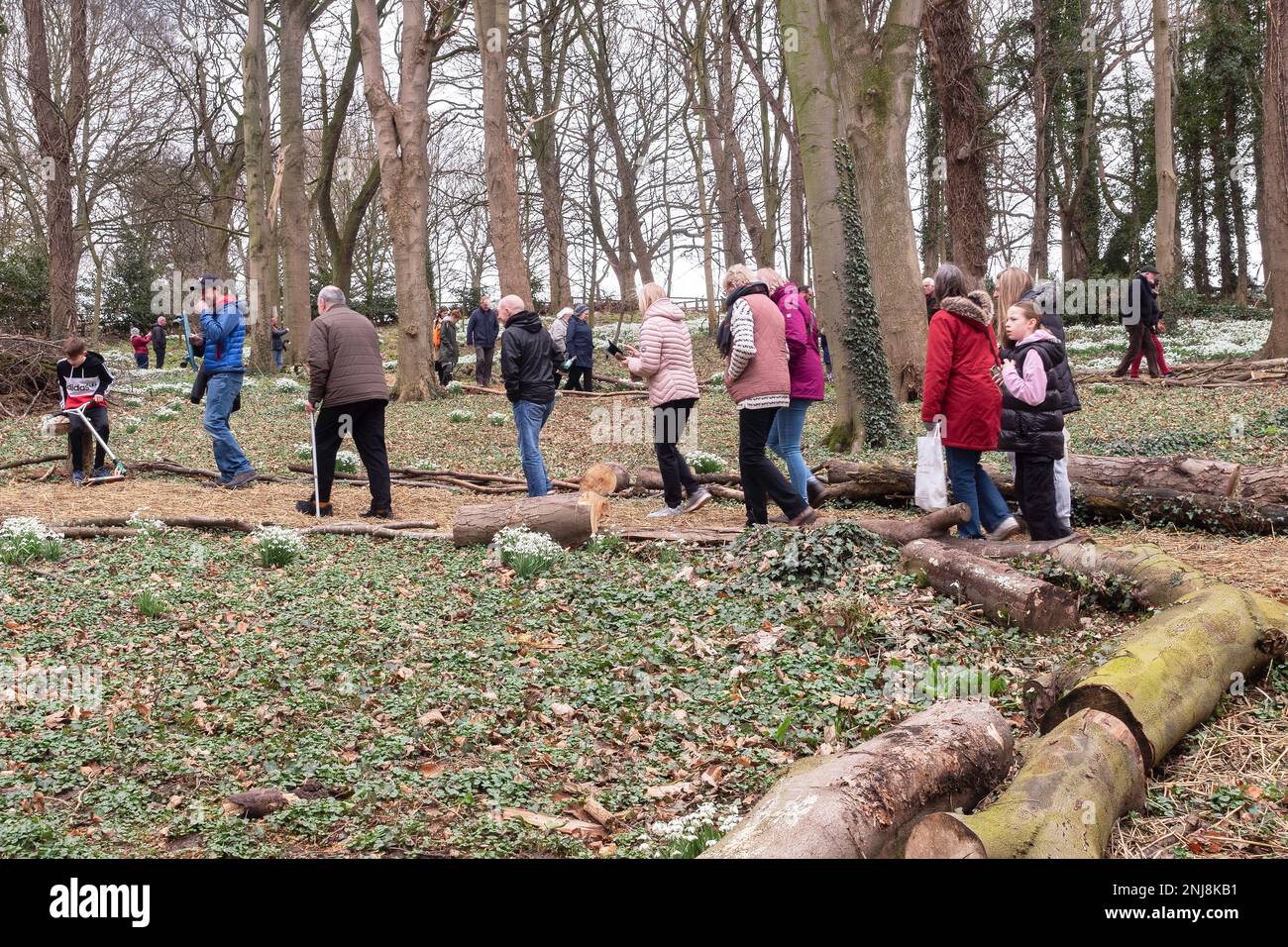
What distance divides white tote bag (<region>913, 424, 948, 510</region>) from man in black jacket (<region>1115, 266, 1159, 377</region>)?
1230 cm

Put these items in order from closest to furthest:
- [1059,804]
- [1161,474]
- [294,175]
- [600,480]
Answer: [1059,804], [1161,474], [600,480], [294,175]

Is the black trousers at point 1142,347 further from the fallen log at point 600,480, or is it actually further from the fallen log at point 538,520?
the fallen log at point 538,520

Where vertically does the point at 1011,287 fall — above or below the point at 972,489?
above

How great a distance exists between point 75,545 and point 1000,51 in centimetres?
3479

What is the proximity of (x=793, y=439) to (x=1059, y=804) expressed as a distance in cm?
566

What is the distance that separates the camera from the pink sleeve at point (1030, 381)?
22.1 feet

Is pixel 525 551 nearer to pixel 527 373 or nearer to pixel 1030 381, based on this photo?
pixel 527 373

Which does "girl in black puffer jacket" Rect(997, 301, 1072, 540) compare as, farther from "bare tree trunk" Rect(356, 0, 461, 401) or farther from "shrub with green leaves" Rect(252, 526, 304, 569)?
"bare tree trunk" Rect(356, 0, 461, 401)

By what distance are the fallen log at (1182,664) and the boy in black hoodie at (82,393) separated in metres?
11.2

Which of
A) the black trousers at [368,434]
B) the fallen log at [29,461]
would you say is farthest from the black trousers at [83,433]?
the black trousers at [368,434]

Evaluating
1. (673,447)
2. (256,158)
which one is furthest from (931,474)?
(256,158)

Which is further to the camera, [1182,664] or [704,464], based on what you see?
[704,464]

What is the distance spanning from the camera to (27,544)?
7.44 m
